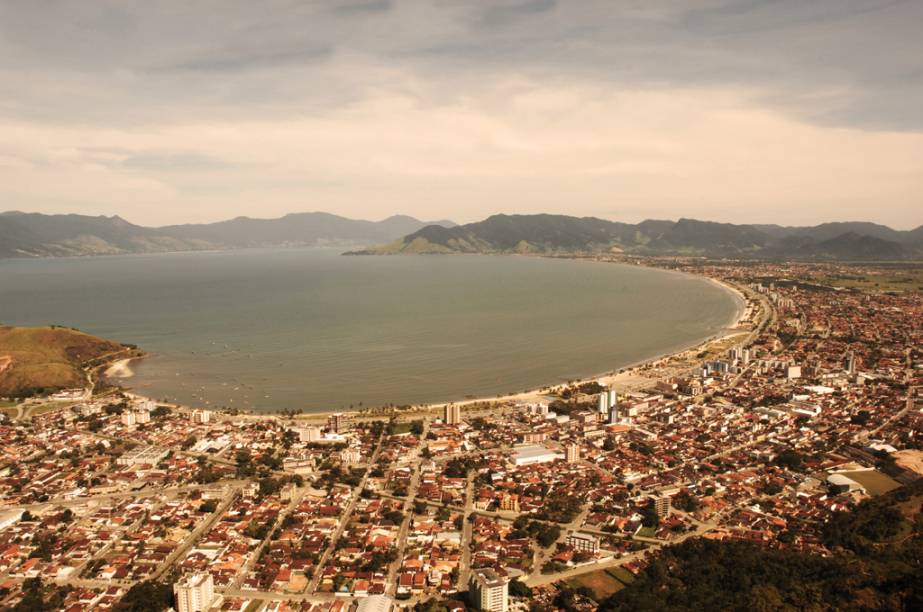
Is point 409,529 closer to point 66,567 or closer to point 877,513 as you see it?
point 66,567

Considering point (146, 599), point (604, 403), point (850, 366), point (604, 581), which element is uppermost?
point (850, 366)

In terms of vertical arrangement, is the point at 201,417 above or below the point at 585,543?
above

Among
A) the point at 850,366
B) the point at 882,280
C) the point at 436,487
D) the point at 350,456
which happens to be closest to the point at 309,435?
the point at 350,456

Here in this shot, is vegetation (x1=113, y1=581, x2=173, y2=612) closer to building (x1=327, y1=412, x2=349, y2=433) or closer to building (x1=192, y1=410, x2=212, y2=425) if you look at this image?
building (x1=327, y1=412, x2=349, y2=433)

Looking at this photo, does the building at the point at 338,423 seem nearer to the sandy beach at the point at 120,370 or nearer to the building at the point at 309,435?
the building at the point at 309,435

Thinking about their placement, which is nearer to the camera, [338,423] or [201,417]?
[338,423]

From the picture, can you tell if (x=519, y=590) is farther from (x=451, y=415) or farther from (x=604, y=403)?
(x=604, y=403)

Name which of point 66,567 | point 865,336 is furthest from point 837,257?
point 66,567
